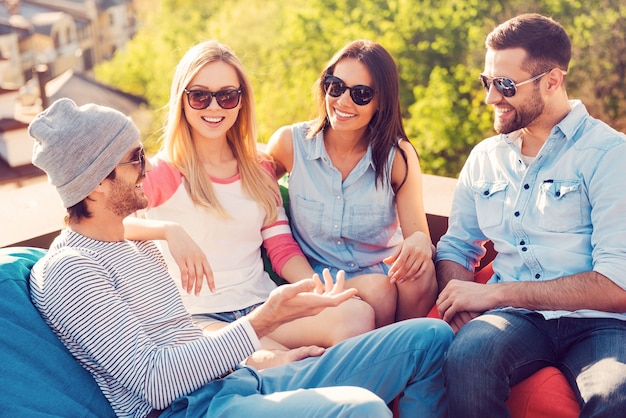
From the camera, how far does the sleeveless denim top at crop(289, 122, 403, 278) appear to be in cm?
327

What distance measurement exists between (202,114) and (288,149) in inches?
17.1

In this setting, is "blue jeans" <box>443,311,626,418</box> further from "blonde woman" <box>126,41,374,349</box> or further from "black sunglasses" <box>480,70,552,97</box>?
"black sunglasses" <box>480,70,552,97</box>

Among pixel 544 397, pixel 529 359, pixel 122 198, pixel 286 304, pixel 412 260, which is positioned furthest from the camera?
pixel 412 260

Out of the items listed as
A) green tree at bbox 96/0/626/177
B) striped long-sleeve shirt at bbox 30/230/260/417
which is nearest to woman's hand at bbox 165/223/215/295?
striped long-sleeve shirt at bbox 30/230/260/417

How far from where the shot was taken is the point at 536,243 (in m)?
2.82

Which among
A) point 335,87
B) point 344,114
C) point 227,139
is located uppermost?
point 335,87

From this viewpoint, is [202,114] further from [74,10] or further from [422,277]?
[74,10]

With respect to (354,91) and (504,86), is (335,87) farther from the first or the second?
(504,86)

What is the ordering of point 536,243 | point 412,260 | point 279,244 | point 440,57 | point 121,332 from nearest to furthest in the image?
point 121,332
point 536,243
point 412,260
point 279,244
point 440,57

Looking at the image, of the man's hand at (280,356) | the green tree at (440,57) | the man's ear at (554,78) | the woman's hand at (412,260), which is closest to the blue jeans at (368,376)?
the man's hand at (280,356)

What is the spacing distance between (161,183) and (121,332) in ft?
3.67

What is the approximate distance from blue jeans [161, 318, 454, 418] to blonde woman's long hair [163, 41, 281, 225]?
90 cm

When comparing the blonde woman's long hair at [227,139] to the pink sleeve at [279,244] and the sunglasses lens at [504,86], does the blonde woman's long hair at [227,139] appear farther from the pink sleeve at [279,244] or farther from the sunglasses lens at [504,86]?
the sunglasses lens at [504,86]

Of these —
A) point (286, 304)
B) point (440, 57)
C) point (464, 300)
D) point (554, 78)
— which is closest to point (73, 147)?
point (286, 304)
